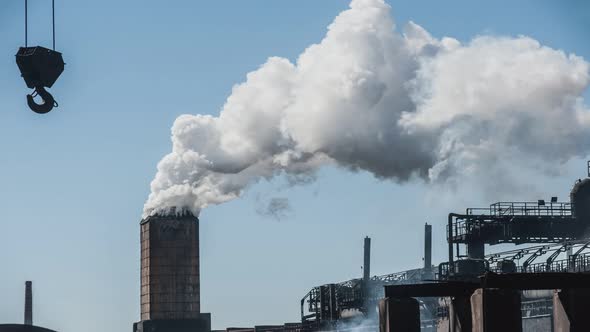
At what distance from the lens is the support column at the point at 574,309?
23.9 m

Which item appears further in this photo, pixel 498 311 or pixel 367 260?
pixel 367 260

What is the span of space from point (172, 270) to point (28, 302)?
3518cm

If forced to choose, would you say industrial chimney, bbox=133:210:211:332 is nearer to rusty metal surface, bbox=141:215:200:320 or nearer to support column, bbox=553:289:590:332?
rusty metal surface, bbox=141:215:200:320

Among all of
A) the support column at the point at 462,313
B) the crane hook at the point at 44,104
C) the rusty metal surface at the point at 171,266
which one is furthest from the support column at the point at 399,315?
the rusty metal surface at the point at 171,266

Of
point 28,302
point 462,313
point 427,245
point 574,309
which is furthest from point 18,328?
point 574,309

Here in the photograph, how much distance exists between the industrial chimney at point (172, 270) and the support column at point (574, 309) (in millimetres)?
47746

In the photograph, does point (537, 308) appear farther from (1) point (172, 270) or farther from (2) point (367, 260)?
(2) point (367, 260)

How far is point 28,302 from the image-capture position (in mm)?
101500

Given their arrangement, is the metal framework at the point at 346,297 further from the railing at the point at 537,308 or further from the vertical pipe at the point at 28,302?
the vertical pipe at the point at 28,302

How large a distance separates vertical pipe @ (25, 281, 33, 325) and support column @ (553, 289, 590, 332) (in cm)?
8012

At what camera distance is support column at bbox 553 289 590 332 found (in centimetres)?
2389

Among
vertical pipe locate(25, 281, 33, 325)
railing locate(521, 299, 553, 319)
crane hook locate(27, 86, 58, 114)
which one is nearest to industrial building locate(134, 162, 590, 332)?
railing locate(521, 299, 553, 319)

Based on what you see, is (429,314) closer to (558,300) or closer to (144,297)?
(144,297)

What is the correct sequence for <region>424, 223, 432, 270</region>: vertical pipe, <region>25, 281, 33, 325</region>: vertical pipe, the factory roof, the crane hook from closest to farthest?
the crane hook
the factory roof
<region>424, 223, 432, 270</region>: vertical pipe
<region>25, 281, 33, 325</region>: vertical pipe
